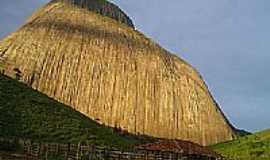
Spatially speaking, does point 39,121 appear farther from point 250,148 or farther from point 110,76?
point 110,76

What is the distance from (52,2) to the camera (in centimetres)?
10400

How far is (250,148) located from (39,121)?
2960 centimetres

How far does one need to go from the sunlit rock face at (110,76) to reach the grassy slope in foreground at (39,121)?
2264cm

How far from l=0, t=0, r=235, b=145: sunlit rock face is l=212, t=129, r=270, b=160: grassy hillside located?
11.6 m

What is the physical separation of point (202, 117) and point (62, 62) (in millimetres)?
26325

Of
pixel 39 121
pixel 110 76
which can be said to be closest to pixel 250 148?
pixel 110 76

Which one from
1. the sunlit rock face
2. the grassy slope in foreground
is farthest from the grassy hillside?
the grassy slope in foreground

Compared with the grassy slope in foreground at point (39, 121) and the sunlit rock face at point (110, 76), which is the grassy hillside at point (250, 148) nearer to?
the sunlit rock face at point (110, 76)

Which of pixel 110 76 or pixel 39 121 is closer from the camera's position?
pixel 39 121

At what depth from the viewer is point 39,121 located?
157 feet

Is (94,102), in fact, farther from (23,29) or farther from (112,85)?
(23,29)

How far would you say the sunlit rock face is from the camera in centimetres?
7894

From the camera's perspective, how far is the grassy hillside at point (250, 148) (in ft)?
194

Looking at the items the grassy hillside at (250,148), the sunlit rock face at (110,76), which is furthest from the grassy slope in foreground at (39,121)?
the sunlit rock face at (110,76)
